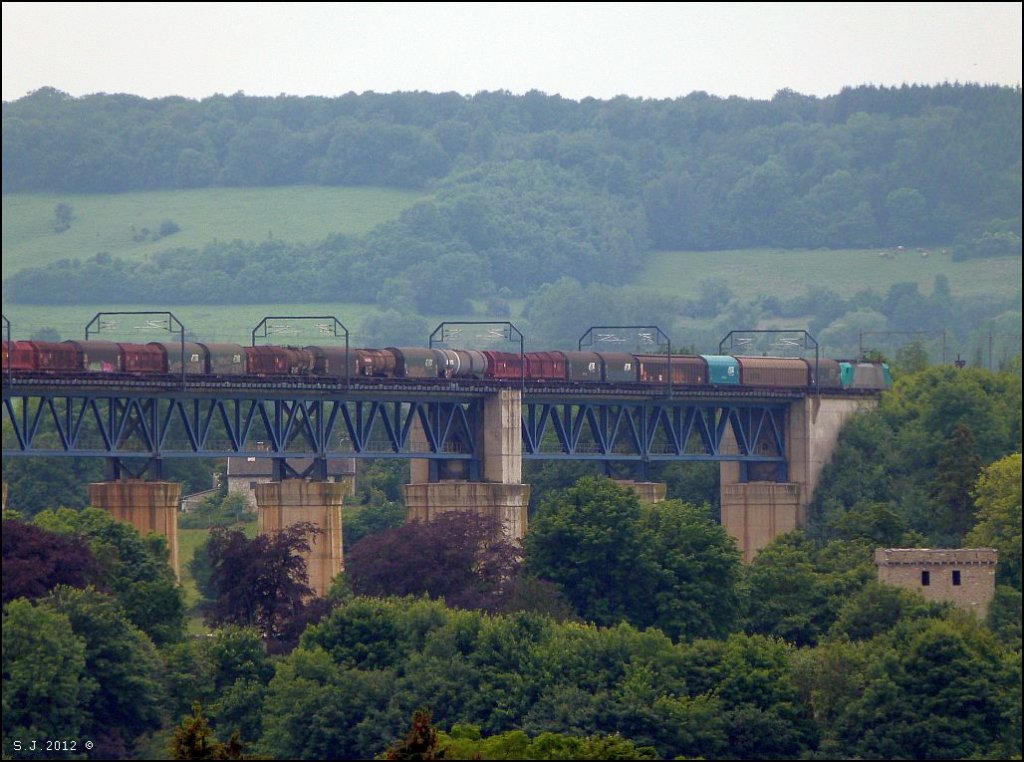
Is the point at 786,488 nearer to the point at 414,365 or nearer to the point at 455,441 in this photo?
the point at 455,441

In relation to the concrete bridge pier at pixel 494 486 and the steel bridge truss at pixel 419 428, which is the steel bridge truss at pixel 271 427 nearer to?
the steel bridge truss at pixel 419 428

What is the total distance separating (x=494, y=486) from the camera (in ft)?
481

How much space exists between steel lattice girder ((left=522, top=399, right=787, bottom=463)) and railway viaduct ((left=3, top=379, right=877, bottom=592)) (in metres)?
0.15

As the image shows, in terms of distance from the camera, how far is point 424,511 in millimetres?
147625

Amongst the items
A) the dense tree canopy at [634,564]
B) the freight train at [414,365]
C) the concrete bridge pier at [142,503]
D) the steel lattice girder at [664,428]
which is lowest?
the dense tree canopy at [634,564]

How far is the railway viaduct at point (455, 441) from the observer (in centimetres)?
13412

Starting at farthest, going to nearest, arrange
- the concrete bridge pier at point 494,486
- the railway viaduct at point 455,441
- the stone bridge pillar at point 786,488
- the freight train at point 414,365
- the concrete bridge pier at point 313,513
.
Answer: the stone bridge pillar at point 786,488 → the concrete bridge pier at point 494,486 → the concrete bridge pier at point 313,513 → the railway viaduct at point 455,441 → the freight train at point 414,365

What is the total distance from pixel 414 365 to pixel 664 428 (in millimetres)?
21634

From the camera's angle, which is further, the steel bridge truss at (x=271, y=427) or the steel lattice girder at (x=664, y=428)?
the steel lattice girder at (x=664, y=428)

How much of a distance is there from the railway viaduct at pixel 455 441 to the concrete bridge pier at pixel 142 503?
5 cm

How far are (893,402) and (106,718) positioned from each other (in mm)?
81720

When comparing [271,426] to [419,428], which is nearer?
[271,426]

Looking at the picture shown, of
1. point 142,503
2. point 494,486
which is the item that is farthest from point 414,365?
point 142,503

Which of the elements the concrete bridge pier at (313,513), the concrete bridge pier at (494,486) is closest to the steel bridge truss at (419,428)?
the concrete bridge pier at (494,486)
